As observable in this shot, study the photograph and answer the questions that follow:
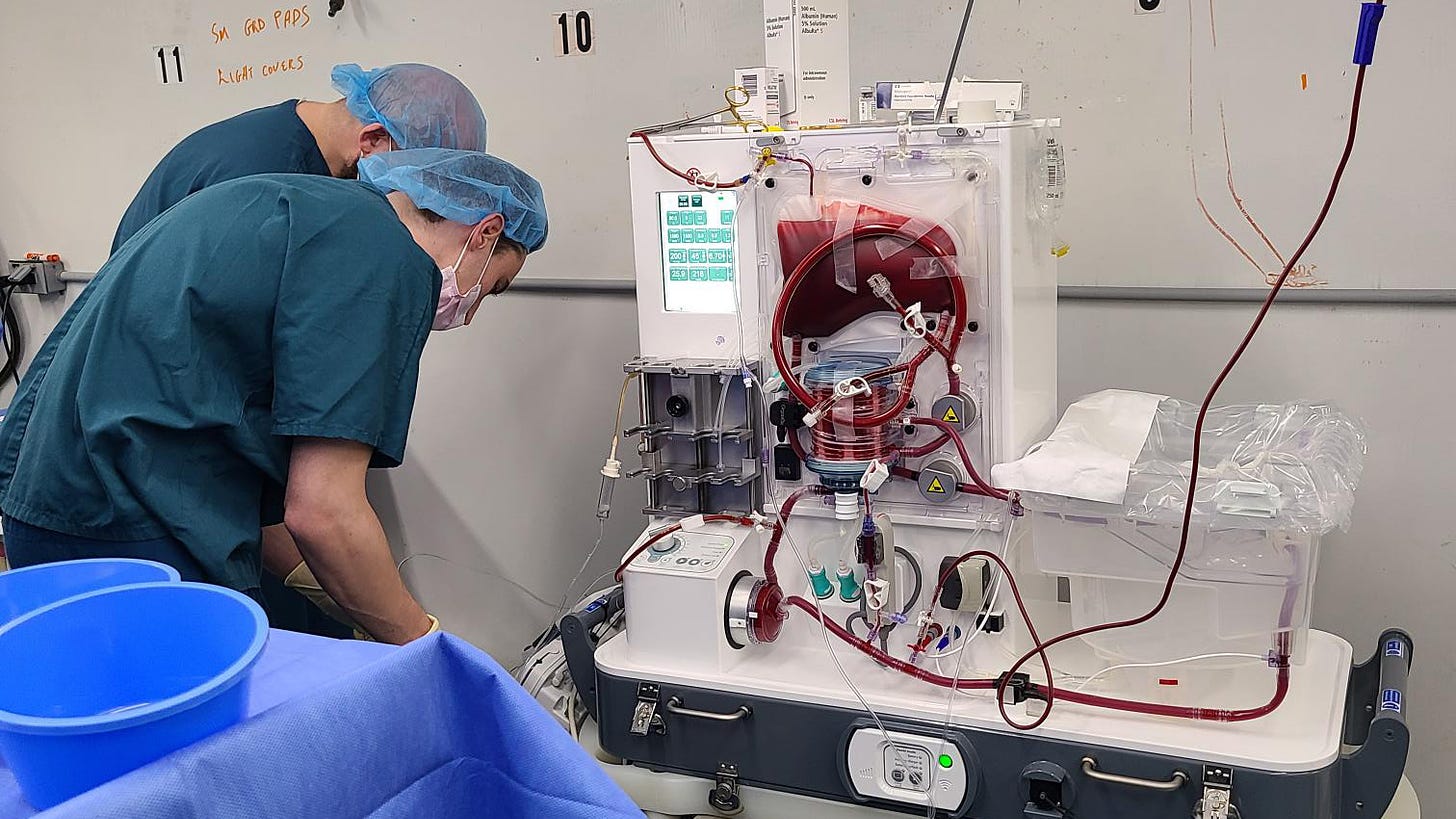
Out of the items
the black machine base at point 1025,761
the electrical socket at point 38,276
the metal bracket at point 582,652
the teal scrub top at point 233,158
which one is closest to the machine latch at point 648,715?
the black machine base at point 1025,761

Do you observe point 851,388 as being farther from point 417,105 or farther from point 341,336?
point 417,105

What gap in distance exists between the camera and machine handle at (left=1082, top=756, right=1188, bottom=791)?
1.23 meters

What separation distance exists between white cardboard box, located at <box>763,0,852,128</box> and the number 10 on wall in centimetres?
82

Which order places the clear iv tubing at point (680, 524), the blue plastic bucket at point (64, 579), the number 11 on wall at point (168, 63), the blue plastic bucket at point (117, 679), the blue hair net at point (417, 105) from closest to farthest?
the blue plastic bucket at point (117, 679)
the blue plastic bucket at point (64, 579)
the clear iv tubing at point (680, 524)
the blue hair net at point (417, 105)
the number 11 on wall at point (168, 63)

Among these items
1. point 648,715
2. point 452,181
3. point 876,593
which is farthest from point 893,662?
point 452,181

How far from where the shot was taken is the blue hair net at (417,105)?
6.25ft

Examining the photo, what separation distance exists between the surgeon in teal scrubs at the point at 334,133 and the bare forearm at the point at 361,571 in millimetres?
772

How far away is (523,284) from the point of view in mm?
2422

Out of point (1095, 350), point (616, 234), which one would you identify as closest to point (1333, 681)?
point (1095, 350)

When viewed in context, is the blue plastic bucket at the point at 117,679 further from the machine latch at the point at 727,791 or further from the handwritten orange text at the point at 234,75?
the handwritten orange text at the point at 234,75

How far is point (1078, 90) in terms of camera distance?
1.89 metres

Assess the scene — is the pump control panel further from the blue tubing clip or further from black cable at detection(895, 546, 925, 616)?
the blue tubing clip

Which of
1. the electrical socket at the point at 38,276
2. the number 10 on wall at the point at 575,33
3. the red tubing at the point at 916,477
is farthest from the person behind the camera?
the electrical socket at the point at 38,276

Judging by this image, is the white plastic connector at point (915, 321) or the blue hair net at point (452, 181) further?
the blue hair net at point (452, 181)
